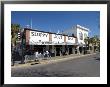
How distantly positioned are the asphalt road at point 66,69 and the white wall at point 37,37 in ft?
0.56

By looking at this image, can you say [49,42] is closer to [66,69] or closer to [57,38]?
[57,38]

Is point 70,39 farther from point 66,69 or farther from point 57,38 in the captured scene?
point 66,69

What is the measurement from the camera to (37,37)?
7.39 meters

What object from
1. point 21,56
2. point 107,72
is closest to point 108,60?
point 107,72

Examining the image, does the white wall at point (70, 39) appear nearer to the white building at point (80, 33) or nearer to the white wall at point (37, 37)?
the white building at point (80, 33)

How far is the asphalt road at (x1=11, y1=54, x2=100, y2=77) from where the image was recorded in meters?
7.38

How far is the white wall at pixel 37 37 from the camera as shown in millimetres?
7371

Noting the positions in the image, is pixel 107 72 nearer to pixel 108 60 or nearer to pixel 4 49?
pixel 108 60

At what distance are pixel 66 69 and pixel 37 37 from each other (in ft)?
0.97

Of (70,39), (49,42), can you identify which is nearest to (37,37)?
(49,42)

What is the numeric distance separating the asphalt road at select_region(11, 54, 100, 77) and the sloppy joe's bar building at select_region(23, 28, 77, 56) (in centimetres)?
8

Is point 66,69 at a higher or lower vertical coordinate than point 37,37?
lower

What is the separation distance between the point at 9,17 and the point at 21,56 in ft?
0.91

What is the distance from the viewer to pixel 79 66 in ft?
24.2
